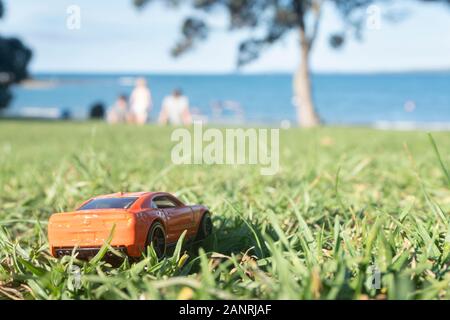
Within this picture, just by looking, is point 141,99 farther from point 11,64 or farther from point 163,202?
point 11,64

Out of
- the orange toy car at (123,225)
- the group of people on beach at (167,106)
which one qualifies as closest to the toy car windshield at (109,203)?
the orange toy car at (123,225)

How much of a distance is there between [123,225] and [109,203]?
179mm

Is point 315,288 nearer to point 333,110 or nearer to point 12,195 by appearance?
point 12,195

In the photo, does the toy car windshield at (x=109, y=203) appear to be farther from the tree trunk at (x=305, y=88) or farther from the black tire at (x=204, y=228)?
the tree trunk at (x=305, y=88)

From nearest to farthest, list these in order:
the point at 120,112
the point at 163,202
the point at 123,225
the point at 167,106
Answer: the point at 123,225 < the point at 163,202 < the point at 167,106 < the point at 120,112

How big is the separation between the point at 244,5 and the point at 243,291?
104 ft

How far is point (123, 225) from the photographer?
4.94ft

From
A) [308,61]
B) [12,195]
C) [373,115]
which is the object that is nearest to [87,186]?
[12,195]

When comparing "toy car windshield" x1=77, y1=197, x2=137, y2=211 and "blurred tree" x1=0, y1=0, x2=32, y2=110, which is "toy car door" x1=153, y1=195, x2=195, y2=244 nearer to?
"toy car windshield" x1=77, y1=197, x2=137, y2=211

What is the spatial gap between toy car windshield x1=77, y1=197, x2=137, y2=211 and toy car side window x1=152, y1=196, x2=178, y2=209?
94 millimetres

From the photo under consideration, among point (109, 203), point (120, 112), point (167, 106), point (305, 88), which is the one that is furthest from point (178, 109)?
point (109, 203)

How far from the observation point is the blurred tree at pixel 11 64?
4197 centimetres

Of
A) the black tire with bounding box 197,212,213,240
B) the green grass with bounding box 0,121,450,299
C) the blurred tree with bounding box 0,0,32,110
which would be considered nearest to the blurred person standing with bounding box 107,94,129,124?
the blurred tree with bounding box 0,0,32,110

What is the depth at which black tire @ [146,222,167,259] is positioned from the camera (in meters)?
1.60
